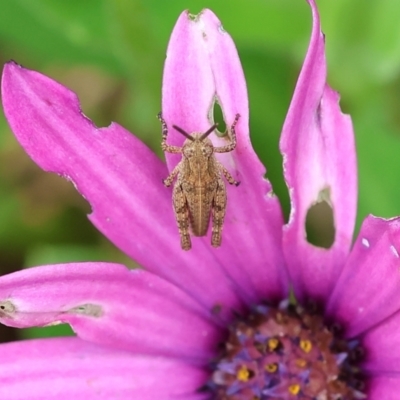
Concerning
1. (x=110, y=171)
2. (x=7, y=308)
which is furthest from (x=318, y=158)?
(x=7, y=308)

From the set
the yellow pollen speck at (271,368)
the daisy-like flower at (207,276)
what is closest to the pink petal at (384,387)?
the daisy-like flower at (207,276)

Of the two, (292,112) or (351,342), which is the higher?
(292,112)

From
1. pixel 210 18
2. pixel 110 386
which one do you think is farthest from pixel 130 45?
pixel 110 386

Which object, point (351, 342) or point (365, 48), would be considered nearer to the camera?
point (351, 342)

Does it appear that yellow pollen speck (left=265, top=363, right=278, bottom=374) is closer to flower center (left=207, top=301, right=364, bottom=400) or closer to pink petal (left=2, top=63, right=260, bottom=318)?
flower center (left=207, top=301, right=364, bottom=400)

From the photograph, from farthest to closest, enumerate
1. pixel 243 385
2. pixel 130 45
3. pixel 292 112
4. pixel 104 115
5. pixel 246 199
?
pixel 104 115 → pixel 130 45 → pixel 243 385 → pixel 246 199 → pixel 292 112

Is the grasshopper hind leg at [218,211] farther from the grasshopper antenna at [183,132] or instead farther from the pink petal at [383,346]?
the pink petal at [383,346]

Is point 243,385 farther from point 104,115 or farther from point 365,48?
point 104,115

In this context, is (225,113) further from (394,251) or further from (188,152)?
(394,251)
